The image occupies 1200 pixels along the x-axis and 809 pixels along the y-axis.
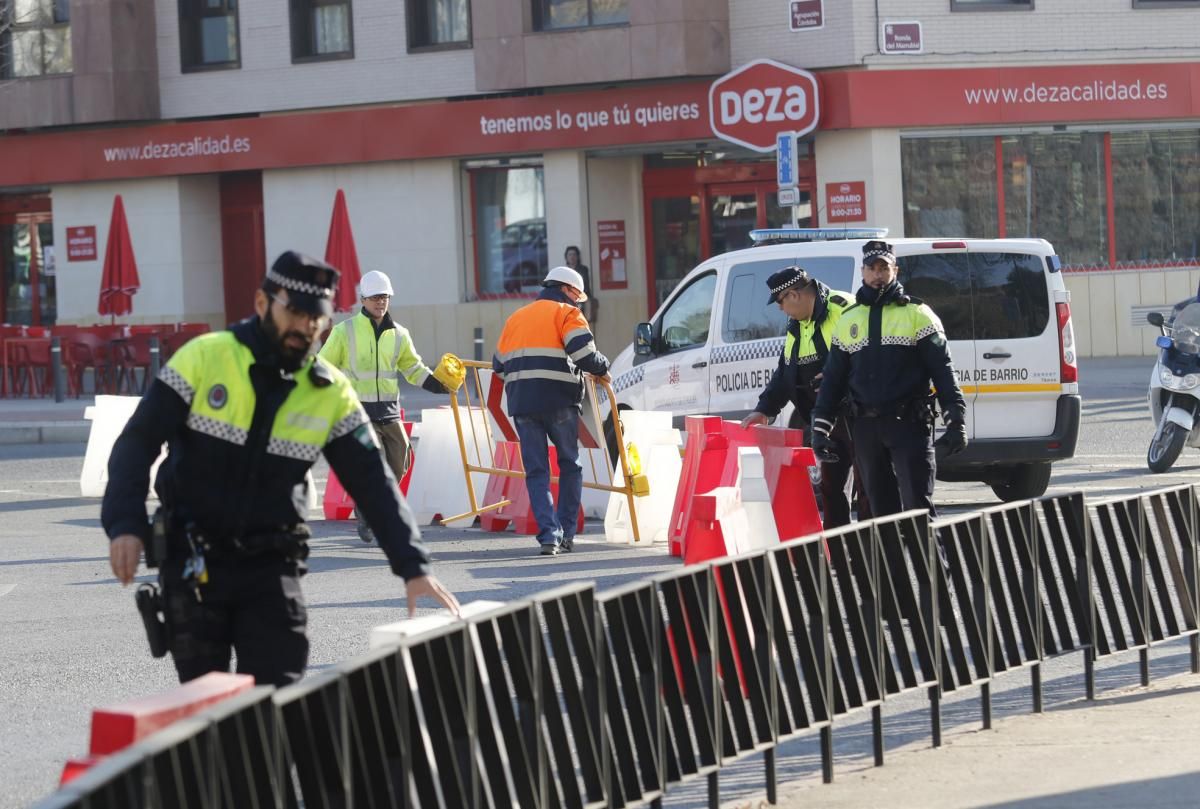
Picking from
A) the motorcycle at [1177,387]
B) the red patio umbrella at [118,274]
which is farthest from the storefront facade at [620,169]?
the motorcycle at [1177,387]

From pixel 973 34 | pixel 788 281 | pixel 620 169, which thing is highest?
pixel 973 34

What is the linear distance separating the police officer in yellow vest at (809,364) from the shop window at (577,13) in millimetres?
16621

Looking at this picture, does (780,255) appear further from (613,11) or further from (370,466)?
(613,11)

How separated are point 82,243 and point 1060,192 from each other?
1524 centimetres

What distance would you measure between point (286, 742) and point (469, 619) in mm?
824

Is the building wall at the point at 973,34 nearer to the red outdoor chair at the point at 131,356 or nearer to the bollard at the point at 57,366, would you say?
the red outdoor chair at the point at 131,356

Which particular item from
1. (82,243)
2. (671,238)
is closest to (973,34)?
(671,238)

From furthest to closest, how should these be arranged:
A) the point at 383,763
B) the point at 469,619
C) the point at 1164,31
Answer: the point at 1164,31 < the point at 469,619 < the point at 383,763

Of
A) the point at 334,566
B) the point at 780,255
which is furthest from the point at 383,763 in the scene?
Answer: the point at 780,255

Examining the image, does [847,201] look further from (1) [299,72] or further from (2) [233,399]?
(2) [233,399]

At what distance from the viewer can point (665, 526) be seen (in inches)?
510

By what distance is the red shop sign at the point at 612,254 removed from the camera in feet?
92.7

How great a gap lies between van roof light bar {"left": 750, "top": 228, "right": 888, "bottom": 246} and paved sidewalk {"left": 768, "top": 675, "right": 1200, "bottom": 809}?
6465 millimetres

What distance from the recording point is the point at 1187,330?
1534 cm
